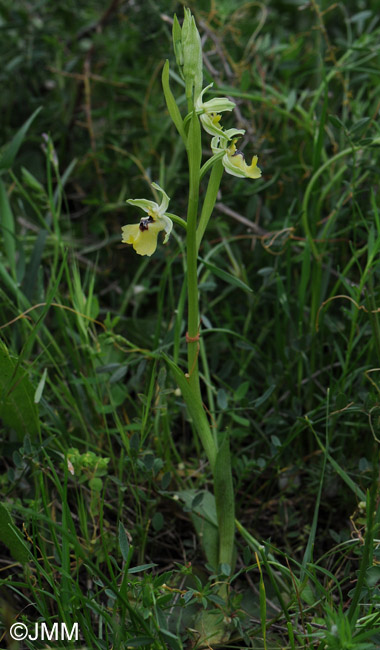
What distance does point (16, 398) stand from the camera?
1.08 meters

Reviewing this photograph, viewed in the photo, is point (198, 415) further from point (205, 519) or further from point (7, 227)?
point (7, 227)

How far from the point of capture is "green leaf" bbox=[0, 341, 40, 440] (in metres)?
1.05

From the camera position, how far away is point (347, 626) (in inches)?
28.9

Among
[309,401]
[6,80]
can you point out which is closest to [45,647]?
[309,401]

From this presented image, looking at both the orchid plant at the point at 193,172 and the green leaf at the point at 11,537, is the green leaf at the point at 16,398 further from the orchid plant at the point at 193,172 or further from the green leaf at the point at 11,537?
the orchid plant at the point at 193,172

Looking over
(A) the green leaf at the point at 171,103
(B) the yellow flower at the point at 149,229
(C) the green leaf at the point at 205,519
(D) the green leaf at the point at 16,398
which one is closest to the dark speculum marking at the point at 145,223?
(B) the yellow flower at the point at 149,229

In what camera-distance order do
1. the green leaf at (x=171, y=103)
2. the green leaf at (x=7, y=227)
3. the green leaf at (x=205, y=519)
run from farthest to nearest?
the green leaf at (x=7, y=227) → the green leaf at (x=205, y=519) → the green leaf at (x=171, y=103)

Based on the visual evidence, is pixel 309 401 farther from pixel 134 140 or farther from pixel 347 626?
pixel 134 140

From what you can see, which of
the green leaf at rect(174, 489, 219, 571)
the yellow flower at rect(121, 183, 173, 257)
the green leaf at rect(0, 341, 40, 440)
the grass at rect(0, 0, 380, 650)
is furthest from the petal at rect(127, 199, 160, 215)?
the green leaf at rect(174, 489, 219, 571)

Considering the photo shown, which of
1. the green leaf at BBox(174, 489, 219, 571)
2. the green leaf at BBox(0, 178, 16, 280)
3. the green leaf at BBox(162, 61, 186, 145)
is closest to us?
the green leaf at BBox(162, 61, 186, 145)

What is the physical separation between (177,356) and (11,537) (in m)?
0.39

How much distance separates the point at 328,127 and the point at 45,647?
126 centimetres

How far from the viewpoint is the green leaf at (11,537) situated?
0.93 m

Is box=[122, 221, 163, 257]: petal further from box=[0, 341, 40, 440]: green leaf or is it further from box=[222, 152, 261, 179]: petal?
box=[0, 341, 40, 440]: green leaf
